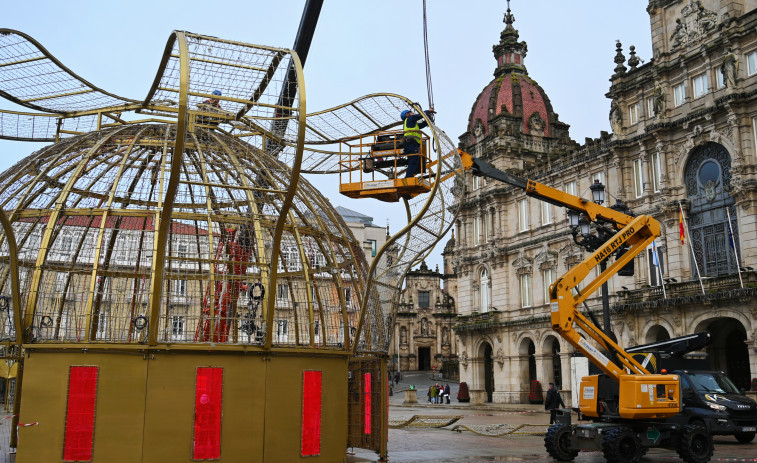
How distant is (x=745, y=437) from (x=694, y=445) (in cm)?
478

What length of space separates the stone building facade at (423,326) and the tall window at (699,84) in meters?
50.8

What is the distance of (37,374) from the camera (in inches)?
455

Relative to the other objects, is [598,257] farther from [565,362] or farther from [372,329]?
[565,362]

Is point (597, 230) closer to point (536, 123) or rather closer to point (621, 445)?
point (621, 445)

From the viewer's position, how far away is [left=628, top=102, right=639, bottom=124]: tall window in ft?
133

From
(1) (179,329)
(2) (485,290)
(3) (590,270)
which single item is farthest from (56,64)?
(2) (485,290)

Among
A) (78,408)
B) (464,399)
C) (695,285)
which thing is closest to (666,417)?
(78,408)

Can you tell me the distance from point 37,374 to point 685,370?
621 inches

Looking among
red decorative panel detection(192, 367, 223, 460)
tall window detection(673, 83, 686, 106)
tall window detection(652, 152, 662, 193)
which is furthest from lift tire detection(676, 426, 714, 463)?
tall window detection(673, 83, 686, 106)

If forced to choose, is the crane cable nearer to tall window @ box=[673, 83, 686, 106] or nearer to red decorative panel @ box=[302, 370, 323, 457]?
red decorative panel @ box=[302, 370, 323, 457]

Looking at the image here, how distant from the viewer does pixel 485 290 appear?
51750mm

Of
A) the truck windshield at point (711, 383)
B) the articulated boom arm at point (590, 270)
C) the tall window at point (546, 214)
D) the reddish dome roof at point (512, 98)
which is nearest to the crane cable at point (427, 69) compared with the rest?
the articulated boom arm at point (590, 270)

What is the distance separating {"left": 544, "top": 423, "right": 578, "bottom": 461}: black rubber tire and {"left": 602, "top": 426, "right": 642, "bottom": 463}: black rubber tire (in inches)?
46.6

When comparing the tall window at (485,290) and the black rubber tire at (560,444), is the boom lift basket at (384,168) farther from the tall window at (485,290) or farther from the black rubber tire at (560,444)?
the tall window at (485,290)
